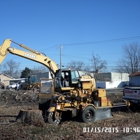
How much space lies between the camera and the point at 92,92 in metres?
14.4

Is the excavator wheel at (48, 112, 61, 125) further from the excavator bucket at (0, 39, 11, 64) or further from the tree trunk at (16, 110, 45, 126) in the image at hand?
the excavator bucket at (0, 39, 11, 64)

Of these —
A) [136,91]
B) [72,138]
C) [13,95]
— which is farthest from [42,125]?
[13,95]

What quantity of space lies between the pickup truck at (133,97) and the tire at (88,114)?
173 inches

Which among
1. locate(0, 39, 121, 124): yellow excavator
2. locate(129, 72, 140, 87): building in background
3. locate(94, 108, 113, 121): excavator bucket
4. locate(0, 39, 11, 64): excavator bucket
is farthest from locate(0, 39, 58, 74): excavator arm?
locate(129, 72, 140, 87): building in background

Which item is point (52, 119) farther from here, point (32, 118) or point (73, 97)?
point (32, 118)

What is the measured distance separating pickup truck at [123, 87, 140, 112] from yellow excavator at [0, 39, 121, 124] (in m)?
2.86

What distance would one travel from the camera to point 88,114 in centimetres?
1331

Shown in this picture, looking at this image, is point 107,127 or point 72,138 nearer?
point 72,138

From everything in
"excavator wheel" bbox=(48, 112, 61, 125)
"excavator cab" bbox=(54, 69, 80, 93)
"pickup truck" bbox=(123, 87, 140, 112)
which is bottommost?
"excavator wheel" bbox=(48, 112, 61, 125)

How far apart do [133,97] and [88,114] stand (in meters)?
4.82

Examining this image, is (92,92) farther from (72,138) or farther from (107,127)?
(72,138)

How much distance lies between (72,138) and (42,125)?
2.11 meters

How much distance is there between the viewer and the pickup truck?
16609 mm

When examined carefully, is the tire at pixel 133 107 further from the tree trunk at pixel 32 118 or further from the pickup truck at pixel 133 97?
the tree trunk at pixel 32 118
